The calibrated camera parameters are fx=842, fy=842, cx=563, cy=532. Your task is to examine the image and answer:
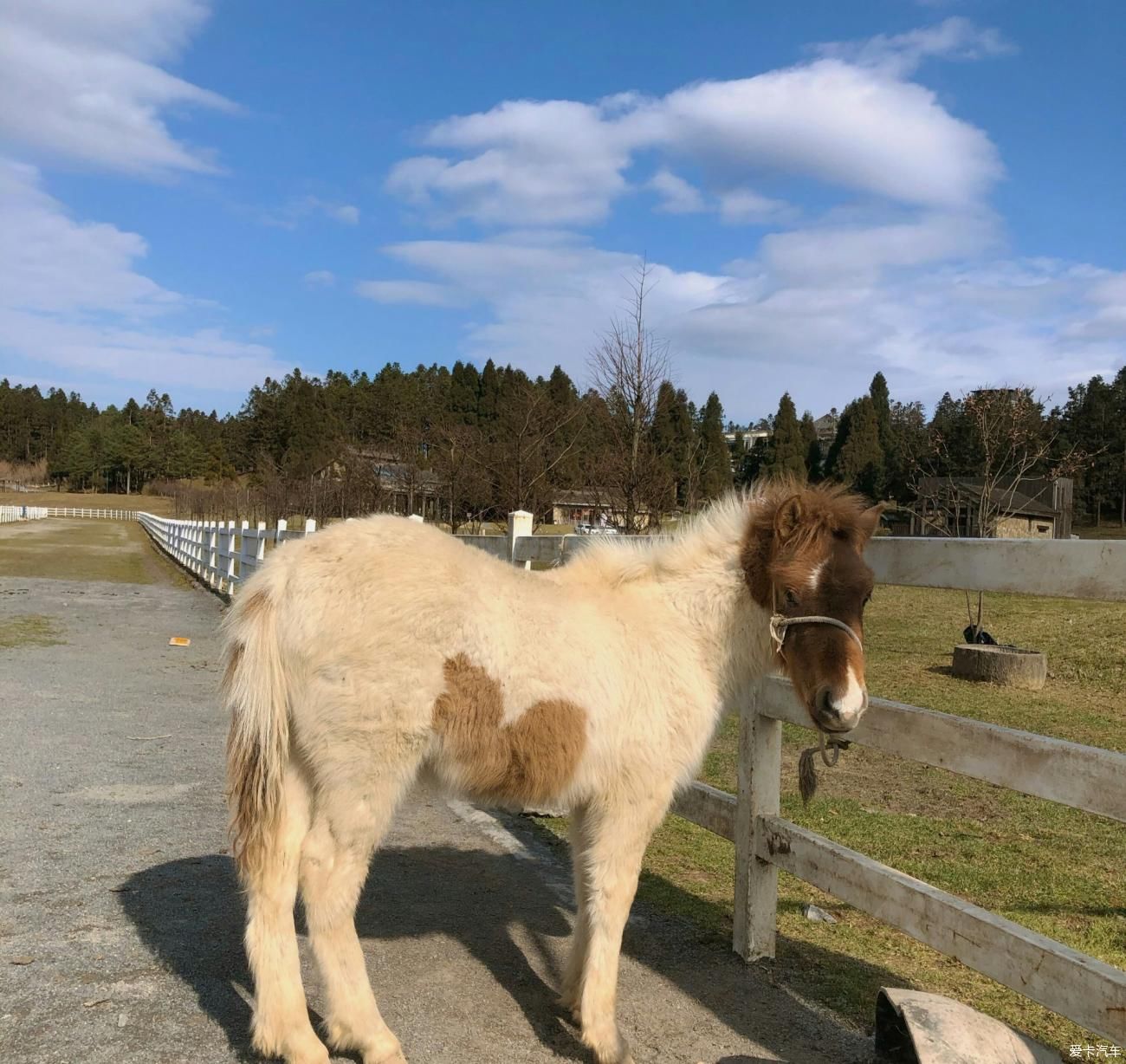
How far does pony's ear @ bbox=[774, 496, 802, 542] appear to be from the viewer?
3.03 meters

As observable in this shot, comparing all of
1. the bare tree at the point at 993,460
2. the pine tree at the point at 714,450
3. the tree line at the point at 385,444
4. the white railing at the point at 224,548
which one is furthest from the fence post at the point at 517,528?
the pine tree at the point at 714,450

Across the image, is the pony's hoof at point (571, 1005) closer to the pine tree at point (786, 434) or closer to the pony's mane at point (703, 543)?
the pony's mane at point (703, 543)

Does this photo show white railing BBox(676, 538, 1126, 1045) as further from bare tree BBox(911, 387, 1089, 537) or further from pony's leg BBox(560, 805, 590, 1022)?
bare tree BBox(911, 387, 1089, 537)

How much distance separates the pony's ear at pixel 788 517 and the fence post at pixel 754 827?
2.92ft

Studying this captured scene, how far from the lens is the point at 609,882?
9.83 ft

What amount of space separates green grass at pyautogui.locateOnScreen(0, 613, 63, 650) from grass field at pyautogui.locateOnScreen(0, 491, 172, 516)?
77939mm

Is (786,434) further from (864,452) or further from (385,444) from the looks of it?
(385,444)

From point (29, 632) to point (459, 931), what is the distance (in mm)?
10869

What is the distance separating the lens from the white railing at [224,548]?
14930 millimetres

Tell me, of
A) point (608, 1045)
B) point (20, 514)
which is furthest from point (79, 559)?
point (20, 514)

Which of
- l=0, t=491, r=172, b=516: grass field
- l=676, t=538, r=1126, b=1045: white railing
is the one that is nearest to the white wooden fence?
l=676, t=538, r=1126, b=1045: white railing

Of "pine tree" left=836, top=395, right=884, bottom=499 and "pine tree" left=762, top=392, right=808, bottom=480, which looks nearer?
"pine tree" left=836, top=395, right=884, bottom=499

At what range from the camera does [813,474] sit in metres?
74.9

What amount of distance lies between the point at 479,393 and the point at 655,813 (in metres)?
72.2
